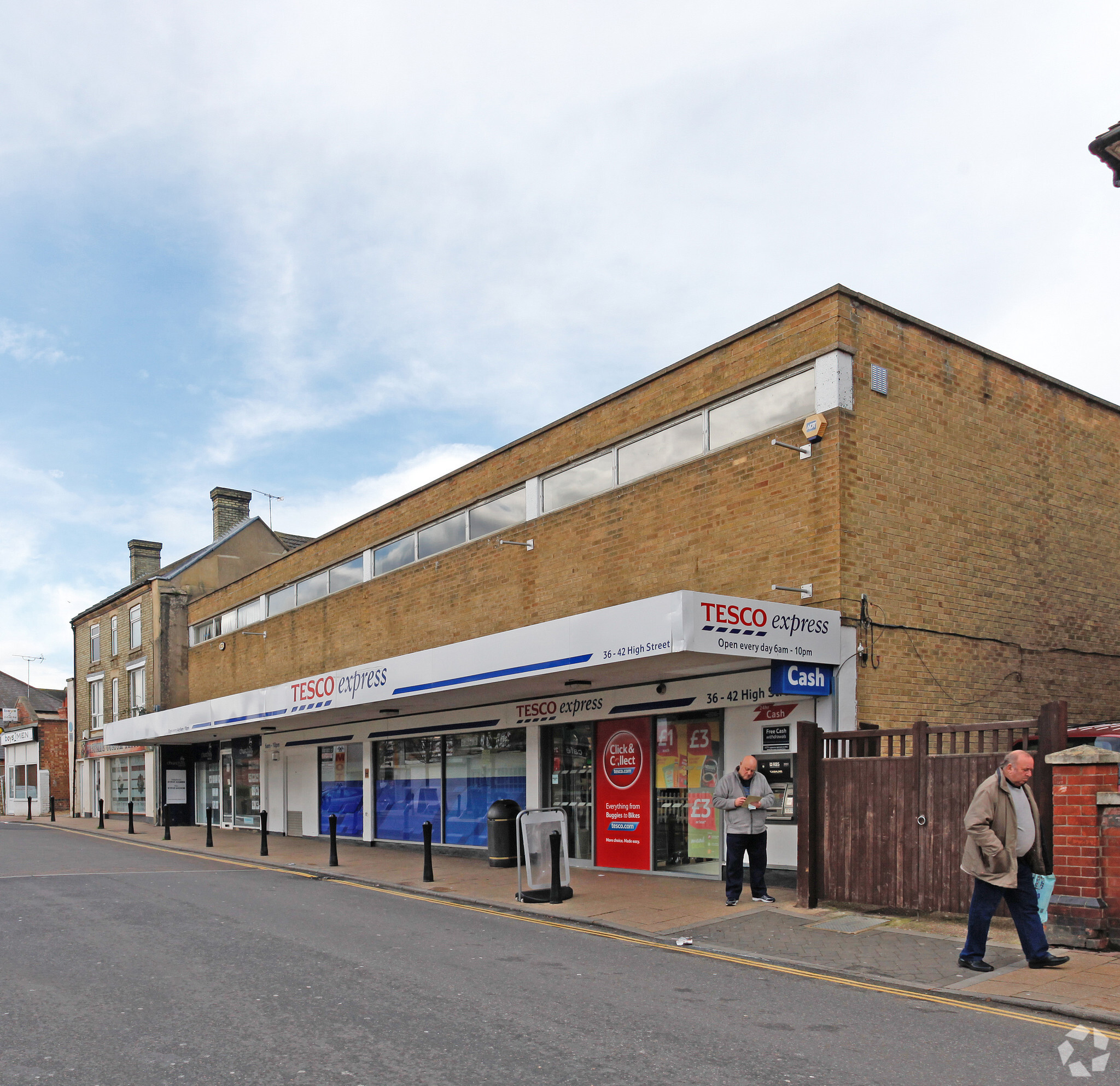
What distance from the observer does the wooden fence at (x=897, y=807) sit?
9578 mm

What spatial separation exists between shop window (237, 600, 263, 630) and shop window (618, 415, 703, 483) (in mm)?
15902

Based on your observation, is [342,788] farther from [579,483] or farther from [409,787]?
[579,483]

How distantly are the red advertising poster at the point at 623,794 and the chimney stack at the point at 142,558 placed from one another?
3237 centimetres

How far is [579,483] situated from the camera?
16812 millimetres

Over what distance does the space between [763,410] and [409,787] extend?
1129cm

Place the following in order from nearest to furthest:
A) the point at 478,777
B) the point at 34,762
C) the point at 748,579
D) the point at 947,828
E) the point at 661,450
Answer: the point at 947,828, the point at 748,579, the point at 661,450, the point at 478,777, the point at 34,762

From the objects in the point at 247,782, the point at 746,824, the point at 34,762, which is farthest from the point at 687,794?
the point at 34,762

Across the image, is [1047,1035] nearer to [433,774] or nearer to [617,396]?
[617,396]

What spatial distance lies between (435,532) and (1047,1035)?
51.6ft

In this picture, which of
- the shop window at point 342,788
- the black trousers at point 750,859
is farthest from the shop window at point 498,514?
the black trousers at point 750,859

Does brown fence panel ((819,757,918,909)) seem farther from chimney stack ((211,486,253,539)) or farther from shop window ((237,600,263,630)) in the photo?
chimney stack ((211,486,253,539))

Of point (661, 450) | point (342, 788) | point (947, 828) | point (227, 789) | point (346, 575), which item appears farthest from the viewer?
point (227, 789)

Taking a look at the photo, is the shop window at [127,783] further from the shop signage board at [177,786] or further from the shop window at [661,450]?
the shop window at [661,450]

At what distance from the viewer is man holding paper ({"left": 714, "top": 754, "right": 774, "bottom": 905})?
11469mm
